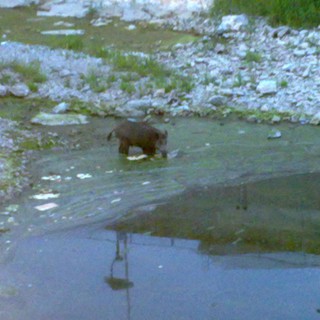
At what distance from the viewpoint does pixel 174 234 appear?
24.2ft

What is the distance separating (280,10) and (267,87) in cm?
350

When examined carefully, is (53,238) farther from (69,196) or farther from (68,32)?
(68,32)

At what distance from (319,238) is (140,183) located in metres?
2.13

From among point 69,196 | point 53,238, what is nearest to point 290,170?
point 69,196

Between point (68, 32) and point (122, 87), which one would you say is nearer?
point (122, 87)

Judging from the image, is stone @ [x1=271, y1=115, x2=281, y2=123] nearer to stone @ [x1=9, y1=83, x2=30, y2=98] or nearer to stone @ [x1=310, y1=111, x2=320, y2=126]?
stone @ [x1=310, y1=111, x2=320, y2=126]

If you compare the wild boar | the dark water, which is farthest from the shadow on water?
the wild boar

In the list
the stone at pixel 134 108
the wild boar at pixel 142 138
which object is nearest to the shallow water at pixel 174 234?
the wild boar at pixel 142 138

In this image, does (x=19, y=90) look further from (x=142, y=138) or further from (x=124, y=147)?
(x=142, y=138)

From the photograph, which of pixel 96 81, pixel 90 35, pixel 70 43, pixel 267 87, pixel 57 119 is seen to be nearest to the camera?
pixel 57 119

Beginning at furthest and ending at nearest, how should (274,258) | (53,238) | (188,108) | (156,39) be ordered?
(156,39), (188,108), (53,238), (274,258)

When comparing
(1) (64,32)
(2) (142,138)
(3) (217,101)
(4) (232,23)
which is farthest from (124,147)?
(1) (64,32)

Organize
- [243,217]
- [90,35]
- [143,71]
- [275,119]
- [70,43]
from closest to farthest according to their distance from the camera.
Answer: [243,217]
[275,119]
[143,71]
[70,43]
[90,35]

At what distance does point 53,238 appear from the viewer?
7.34 meters
